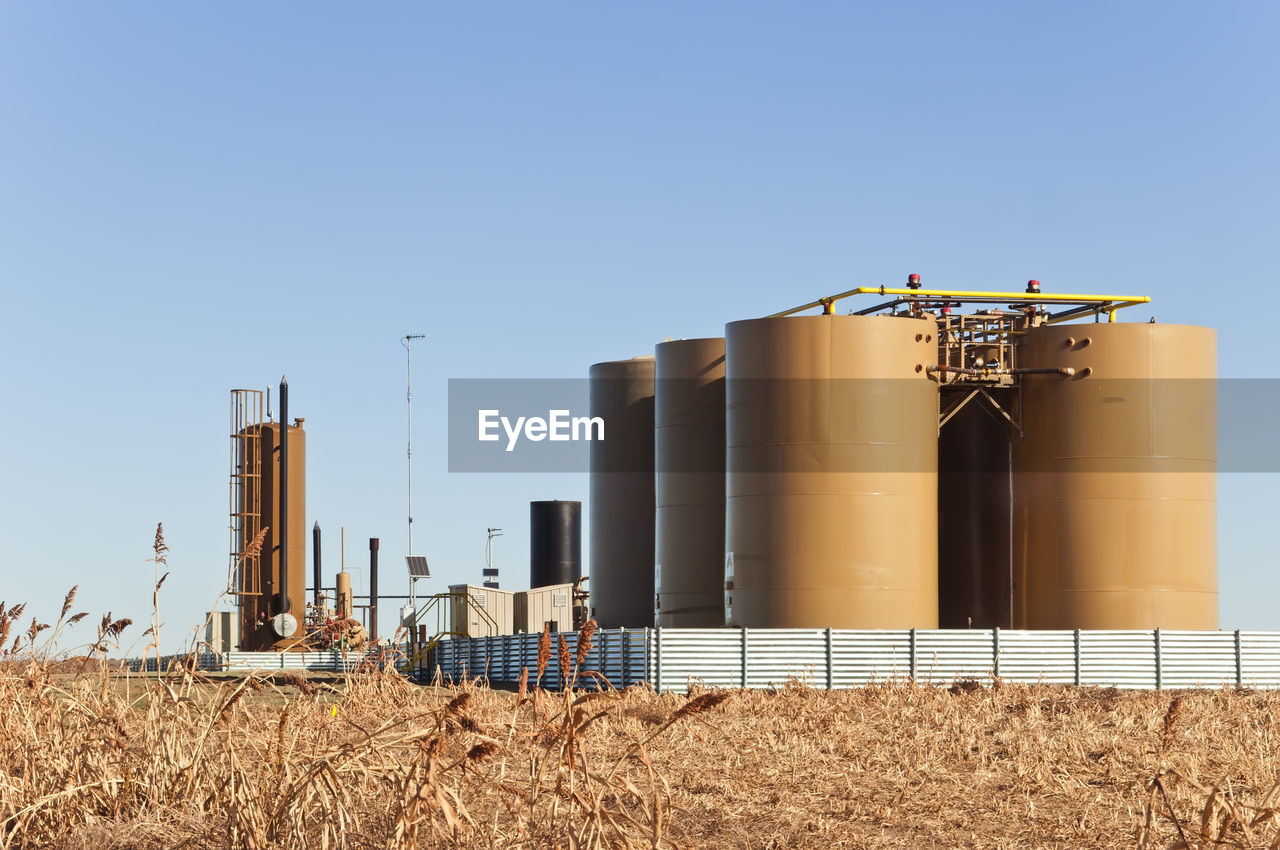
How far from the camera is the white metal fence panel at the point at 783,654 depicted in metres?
27.6

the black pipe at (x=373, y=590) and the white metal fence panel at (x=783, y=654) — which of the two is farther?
the black pipe at (x=373, y=590)

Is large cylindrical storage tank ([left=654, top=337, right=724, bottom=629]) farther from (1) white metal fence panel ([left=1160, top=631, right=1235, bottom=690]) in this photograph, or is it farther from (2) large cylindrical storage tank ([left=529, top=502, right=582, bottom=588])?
(2) large cylindrical storage tank ([left=529, top=502, right=582, bottom=588])

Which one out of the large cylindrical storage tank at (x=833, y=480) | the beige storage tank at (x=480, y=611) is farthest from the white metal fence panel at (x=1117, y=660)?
the beige storage tank at (x=480, y=611)

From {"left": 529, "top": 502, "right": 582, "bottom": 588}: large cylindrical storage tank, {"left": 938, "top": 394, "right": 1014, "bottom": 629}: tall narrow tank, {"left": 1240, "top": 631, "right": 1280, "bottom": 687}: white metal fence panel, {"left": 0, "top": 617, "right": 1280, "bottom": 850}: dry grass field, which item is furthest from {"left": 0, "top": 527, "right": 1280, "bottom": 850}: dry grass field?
{"left": 529, "top": 502, "right": 582, "bottom": 588}: large cylindrical storage tank

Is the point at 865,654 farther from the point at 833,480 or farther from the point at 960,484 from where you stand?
the point at 960,484

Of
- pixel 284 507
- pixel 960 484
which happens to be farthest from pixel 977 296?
pixel 284 507

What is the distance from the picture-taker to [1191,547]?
31016mm

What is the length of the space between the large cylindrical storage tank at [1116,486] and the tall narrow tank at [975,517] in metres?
0.51

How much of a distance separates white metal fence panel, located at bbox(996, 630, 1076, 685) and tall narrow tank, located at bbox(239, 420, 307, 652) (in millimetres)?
23507

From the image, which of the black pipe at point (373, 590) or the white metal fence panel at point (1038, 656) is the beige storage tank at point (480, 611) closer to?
the black pipe at point (373, 590)

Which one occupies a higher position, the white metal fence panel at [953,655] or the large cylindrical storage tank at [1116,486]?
the large cylindrical storage tank at [1116,486]

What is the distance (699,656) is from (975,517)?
7917mm

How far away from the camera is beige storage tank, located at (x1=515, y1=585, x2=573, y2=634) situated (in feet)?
145

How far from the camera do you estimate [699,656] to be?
2764 cm
